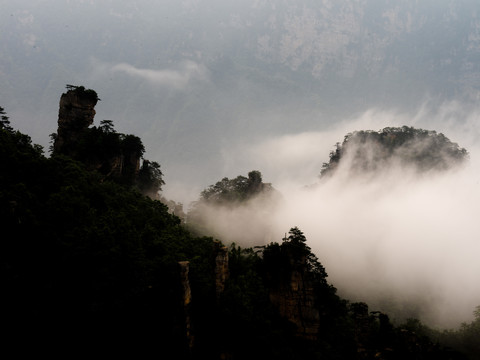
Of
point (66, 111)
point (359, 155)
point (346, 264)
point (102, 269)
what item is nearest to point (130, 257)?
point (102, 269)

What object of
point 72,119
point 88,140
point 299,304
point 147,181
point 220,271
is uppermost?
point 72,119

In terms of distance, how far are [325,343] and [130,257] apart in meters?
20.6

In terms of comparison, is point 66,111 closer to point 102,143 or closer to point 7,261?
point 102,143

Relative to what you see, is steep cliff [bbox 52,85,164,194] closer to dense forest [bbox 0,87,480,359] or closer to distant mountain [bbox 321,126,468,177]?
dense forest [bbox 0,87,480,359]

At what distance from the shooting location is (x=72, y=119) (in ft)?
193

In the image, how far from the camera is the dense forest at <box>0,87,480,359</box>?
1003 inches

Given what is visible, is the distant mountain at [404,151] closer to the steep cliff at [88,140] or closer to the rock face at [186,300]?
the steep cliff at [88,140]

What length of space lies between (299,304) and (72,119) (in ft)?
160

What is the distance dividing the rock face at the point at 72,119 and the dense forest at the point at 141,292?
16166 millimetres

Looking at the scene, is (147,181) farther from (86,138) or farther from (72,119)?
(72,119)

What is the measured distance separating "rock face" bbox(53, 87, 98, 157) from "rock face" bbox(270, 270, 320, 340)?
1705 inches

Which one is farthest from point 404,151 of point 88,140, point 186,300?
point 186,300

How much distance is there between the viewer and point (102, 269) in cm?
2855

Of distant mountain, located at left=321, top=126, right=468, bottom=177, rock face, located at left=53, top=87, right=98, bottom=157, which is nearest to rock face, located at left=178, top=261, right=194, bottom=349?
rock face, located at left=53, top=87, right=98, bottom=157
